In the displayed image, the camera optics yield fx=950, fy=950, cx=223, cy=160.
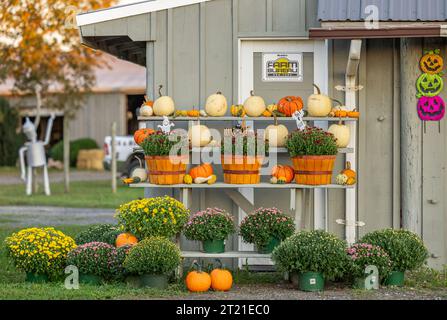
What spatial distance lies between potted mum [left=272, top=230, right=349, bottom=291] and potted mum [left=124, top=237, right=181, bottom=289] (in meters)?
0.99

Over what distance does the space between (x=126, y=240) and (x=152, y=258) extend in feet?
2.42

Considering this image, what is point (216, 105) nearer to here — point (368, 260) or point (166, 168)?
point (166, 168)

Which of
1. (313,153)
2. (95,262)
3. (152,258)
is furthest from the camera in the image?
→ (313,153)

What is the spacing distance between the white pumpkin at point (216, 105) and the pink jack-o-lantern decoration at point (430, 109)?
211 centimetres

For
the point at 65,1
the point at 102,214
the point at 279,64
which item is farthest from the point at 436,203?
the point at 65,1

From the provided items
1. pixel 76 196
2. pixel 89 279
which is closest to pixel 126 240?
pixel 89 279

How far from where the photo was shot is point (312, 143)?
30.4 feet

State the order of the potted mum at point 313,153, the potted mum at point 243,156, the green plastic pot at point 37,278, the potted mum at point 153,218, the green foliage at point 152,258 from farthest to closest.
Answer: the potted mum at point 243,156 < the potted mum at point 313,153 < the green plastic pot at point 37,278 < the potted mum at point 153,218 < the green foliage at point 152,258

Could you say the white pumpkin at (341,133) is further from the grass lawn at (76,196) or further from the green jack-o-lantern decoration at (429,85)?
the grass lawn at (76,196)

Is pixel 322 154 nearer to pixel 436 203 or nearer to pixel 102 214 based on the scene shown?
pixel 436 203

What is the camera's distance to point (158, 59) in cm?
1032

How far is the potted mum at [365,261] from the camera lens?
8789 mm

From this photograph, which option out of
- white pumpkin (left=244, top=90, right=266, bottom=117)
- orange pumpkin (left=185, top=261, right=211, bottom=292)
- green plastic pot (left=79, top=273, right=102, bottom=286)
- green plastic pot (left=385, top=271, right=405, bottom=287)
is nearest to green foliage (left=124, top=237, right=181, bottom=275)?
orange pumpkin (left=185, top=261, right=211, bottom=292)

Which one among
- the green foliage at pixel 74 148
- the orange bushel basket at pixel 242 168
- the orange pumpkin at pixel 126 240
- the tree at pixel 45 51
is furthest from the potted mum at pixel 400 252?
the green foliage at pixel 74 148
